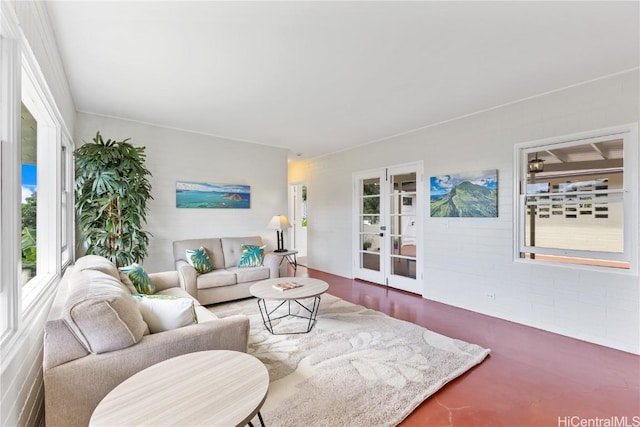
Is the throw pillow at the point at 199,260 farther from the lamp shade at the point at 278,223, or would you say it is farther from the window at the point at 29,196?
the window at the point at 29,196

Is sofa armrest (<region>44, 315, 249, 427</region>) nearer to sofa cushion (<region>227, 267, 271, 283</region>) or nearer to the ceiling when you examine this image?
the ceiling

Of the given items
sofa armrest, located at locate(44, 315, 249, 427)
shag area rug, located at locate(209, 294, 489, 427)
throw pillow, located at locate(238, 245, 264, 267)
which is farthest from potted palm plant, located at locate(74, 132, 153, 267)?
sofa armrest, located at locate(44, 315, 249, 427)

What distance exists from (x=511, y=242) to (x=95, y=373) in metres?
3.90

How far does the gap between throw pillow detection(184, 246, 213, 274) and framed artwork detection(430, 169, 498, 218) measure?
3252 mm

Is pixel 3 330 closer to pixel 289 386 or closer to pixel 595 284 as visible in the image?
pixel 289 386

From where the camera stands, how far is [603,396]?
6.64 feet

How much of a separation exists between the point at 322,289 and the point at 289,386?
119 centimetres

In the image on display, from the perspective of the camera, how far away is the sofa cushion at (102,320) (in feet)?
4.48

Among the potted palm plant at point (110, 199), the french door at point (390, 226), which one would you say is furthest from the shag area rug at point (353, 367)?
the potted palm plant at point (110, 199)

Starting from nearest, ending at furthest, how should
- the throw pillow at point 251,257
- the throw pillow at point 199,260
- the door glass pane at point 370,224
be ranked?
1. the throw pillow at point 199,260
2. the throw pillow at point 251,257
3. the door glass pane at point 370,224

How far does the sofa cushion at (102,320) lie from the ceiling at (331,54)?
1.75 meters

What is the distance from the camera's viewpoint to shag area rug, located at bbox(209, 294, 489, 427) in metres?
1.83

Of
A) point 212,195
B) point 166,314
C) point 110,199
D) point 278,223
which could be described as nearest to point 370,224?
point 278,223

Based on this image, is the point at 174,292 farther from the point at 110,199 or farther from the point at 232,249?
the point at 232,249
